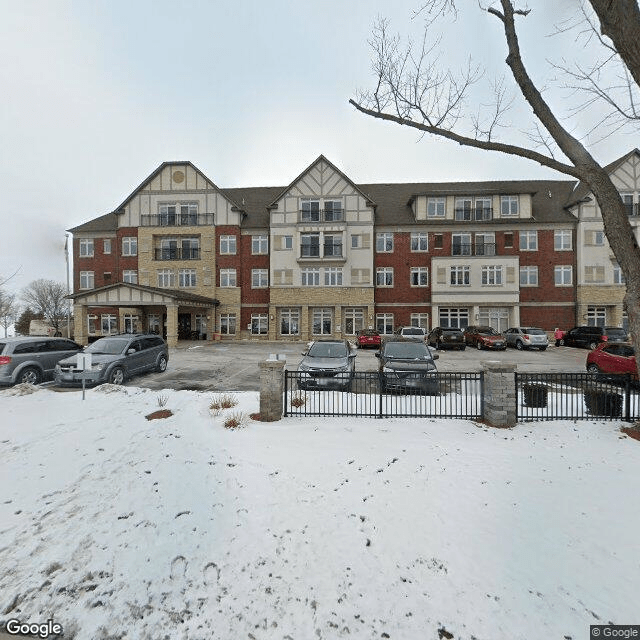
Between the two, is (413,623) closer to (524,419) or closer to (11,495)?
(11,495)

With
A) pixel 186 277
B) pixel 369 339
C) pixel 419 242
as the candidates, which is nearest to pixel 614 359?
pixel 369 339

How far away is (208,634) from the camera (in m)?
2.89

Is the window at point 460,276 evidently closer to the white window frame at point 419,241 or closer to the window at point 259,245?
the white window frame at point 419,241

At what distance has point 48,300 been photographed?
203 ft

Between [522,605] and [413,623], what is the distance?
3.68ft

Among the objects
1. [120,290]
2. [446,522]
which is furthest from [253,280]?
[446,522]

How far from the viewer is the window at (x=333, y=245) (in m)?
31.6

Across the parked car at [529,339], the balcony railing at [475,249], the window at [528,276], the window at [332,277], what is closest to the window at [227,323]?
the window at [332,277]

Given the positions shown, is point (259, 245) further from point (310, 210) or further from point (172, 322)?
point (172, 322)

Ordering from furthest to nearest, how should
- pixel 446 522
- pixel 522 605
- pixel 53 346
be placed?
pixel 53 346
pixel 446 522
pixel 522 605

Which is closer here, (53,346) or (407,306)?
(53,346)

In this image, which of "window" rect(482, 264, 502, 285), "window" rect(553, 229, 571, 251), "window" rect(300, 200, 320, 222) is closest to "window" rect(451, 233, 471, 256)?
"window" rect(482, 264, 502, 285)

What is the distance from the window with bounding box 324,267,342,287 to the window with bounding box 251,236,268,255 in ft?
22.2

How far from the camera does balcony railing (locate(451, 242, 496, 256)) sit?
31.3 m
